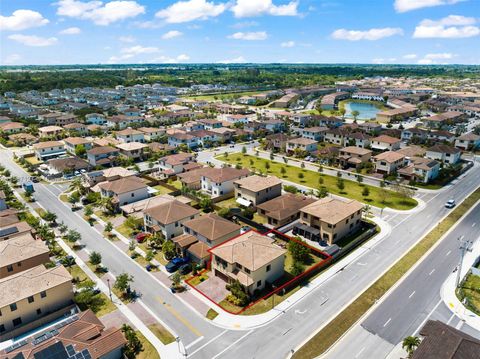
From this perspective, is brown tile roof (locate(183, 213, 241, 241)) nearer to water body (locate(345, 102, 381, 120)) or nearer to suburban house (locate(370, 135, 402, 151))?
suburban house (locate(370, 135, 402, 151))

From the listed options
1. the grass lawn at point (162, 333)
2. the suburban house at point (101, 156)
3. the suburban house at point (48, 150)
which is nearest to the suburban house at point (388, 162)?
the grass lawn at point (162, 333)

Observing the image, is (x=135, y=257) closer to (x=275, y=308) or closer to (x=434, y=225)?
(x=275, y=308)

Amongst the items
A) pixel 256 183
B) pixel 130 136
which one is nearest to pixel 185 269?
pixel 256 183

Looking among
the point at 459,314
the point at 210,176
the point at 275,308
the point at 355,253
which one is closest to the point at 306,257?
the point at 355,253

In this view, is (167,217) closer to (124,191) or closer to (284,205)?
(124,191)

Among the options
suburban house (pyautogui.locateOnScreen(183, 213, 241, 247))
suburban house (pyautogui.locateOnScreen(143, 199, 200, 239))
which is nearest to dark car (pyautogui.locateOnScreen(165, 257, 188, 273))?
suburban house (pyautogui.locateOnScreen(183, 213, 241, 247))

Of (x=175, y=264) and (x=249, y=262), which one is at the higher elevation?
(x=249, y=262)
